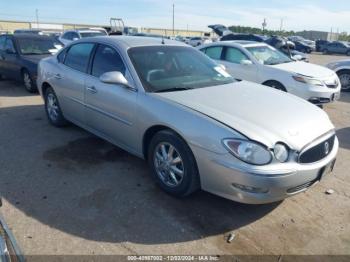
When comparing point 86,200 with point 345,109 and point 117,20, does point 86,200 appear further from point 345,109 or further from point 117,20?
point 117,20

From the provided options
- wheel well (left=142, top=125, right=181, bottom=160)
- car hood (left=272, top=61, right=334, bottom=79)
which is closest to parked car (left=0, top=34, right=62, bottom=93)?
wheel well (left=142, top=125, right=181, bottom=160)

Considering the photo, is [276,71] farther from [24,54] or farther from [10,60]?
[10,60]

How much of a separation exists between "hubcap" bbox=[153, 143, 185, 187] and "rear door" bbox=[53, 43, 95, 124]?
66.1 inches

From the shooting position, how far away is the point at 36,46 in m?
9.30

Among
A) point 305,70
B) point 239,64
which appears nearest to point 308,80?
point 305,70

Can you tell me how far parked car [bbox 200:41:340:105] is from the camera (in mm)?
6980

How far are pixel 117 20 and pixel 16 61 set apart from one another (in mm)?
18135

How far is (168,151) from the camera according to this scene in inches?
135

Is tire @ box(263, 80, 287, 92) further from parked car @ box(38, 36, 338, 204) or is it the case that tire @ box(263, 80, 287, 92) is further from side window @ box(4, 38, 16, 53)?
side window @ box(4, 38, 16, 53)

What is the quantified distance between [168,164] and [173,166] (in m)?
0.07

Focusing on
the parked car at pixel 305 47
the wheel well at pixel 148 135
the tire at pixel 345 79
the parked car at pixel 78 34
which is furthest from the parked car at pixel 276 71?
the parked car at pixel 305 47

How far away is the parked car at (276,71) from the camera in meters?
6.98

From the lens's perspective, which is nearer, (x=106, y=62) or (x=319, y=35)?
(x=106, y=62)

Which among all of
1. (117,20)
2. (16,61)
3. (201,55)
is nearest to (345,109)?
(201,55)
